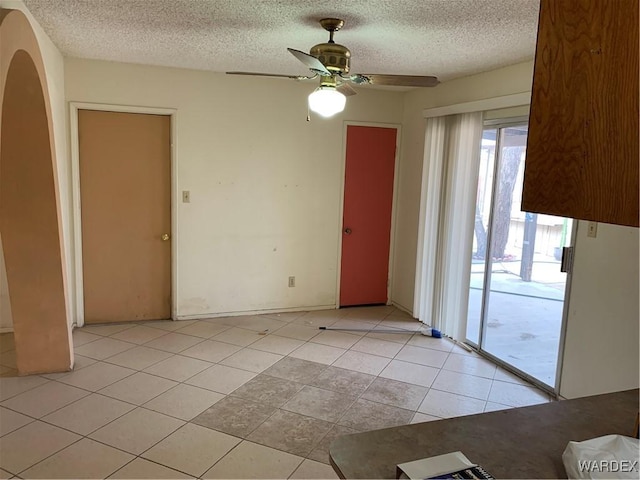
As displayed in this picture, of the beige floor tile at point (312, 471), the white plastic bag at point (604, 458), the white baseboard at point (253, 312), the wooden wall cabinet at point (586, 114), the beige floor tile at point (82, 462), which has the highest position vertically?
the wooden wall cabinet at point (586, 114)

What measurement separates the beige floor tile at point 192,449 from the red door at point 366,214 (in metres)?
2.77

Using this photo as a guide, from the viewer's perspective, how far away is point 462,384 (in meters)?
3.43

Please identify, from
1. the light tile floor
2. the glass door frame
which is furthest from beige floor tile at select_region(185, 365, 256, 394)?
the glass door frame

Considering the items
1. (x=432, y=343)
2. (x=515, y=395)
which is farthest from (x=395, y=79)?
(x=432, y=343)

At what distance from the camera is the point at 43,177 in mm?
3084

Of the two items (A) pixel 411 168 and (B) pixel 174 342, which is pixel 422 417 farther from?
(A) pixel 411 168

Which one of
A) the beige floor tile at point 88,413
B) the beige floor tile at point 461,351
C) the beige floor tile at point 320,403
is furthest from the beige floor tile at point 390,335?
the beige floor tile at point 88,413

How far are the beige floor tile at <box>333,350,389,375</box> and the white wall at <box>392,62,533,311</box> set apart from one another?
132cm

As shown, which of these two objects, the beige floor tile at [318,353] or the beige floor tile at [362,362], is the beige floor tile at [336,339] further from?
the beige floor tile at [362,362]

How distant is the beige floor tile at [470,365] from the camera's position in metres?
3.65

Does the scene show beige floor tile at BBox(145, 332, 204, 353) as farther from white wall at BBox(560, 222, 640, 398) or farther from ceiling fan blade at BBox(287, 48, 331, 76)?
white wall at BBox(560, 222, 640, 398)

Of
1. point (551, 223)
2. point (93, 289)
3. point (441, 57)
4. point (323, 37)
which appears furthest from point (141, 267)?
point (551, 223)

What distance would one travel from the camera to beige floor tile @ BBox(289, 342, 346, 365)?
12.5ft

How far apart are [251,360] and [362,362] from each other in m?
0.91
